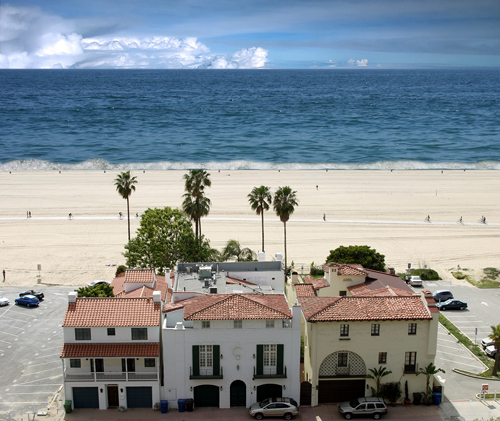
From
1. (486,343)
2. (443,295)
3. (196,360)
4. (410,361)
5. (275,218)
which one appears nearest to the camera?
(196,360)

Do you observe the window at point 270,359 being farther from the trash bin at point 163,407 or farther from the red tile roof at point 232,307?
the trash bin at point 163,407

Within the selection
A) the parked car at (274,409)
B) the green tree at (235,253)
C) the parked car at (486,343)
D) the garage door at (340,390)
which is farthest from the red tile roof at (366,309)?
the green tree at (235,253)

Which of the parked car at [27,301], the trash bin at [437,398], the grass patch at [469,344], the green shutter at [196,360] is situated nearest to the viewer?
the green shutter at [196,360]

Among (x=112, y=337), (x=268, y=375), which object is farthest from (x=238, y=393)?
Answer: (x=112, y=337)

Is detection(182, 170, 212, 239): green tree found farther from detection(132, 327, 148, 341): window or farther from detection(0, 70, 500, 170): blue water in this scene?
detection(0, 70, 500, 170): blue water

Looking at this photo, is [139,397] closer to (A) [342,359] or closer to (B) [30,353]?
(B) [30,353]

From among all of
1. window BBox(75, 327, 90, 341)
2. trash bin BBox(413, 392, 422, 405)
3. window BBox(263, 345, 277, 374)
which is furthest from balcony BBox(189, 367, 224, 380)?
trash bin BBox(413, 392, 422, 405)

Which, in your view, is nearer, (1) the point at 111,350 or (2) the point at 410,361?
(1) the point at 111,350
